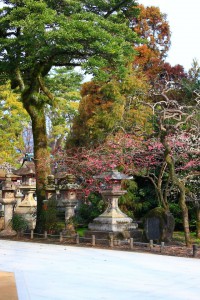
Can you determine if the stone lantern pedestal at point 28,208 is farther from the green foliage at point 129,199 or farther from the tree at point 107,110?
the tree at point 107,110

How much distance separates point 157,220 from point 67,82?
20601mm

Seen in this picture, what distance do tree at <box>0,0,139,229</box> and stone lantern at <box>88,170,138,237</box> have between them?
2.86 metres

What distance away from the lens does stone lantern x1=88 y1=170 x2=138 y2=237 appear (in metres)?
14.9

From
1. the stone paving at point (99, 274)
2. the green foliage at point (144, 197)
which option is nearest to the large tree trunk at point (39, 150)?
the stone paving at point (99, 274)

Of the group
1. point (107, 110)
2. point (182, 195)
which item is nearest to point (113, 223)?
point (182, 195)

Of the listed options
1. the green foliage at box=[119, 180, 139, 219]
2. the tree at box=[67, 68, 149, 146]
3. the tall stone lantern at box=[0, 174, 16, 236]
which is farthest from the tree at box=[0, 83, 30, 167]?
the green foliage at box=[119, 180, 139, 219]

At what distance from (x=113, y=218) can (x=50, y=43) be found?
5998mm

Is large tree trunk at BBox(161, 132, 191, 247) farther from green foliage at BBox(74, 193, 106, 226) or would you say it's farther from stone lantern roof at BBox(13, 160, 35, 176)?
stone lantern roof at BBox(13, 160, 35, 176)

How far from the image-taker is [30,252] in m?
12.7

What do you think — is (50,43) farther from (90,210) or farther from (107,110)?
(90,210)

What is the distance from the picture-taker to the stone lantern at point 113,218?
1494cm

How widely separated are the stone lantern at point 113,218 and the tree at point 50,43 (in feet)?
9.37

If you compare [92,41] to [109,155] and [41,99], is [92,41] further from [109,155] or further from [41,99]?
[109,155]

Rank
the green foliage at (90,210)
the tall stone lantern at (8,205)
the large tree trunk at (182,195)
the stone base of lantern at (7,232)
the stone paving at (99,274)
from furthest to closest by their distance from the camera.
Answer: the green foliage at (90,210)
the tall stone lantern at (8,205)
the stone base of lantern at (7,232)
the large tree trunk at (182,195)
the stone paving at (99,274)
